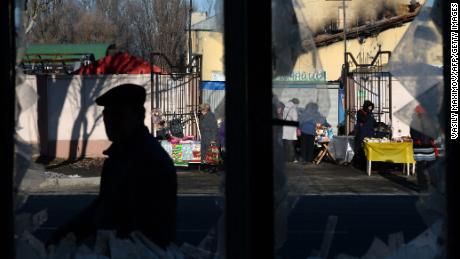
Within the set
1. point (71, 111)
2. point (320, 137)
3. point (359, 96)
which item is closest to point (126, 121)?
point (320, 137)

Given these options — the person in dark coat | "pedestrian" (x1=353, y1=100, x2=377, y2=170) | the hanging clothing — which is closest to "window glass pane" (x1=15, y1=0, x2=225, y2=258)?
the person in dark coat

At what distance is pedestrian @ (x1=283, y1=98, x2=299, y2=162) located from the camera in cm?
253

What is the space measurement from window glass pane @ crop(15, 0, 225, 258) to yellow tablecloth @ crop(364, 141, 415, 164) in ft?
17.5

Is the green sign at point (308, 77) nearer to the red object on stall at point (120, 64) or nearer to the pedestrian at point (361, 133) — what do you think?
the red object on stall at point (120, 64)

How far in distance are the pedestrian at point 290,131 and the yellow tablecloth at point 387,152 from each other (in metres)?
12.7

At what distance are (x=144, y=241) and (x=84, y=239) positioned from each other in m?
0.31

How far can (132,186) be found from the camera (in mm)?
3049

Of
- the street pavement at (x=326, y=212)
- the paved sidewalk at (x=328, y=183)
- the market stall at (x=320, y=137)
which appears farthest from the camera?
the paved sidewalk at (x=328, y=183)

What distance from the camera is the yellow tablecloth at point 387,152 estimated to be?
1502 centimetres

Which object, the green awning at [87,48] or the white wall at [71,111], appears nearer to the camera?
Result: the green awning at [87,48]

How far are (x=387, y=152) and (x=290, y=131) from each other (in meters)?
13.1

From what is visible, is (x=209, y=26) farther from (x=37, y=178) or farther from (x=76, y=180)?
(x=76, y=180)

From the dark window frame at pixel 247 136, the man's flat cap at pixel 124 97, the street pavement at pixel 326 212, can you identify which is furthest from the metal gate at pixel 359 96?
the dark window frame at pixel 247 136

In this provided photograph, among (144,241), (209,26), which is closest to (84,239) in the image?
(144,241)
